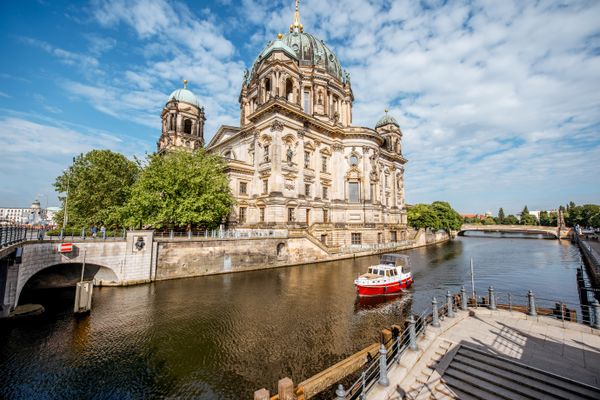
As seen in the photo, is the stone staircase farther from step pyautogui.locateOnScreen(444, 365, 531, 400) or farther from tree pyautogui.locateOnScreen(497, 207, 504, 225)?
tree pyautogui.locateOnScreen(497, 207, 504, 225)

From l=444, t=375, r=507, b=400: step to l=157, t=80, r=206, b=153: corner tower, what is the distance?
5400cm

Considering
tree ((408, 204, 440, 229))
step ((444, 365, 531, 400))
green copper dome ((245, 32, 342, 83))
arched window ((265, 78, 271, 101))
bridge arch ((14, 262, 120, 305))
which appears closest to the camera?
step ((444, 365, 531, 400))

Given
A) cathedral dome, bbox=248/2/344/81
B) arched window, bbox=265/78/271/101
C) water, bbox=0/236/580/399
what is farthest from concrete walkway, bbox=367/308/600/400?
cathedral dome, bbox=248/2/344/81

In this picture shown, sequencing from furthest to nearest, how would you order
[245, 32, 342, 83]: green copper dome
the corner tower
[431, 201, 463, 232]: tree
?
[431, 201, 463, 232]: tree → the corner tower → [245, 32, 342, 83]: green copper dome

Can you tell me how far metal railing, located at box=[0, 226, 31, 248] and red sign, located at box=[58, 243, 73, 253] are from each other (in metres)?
2.14

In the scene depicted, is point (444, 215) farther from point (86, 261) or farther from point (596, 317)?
point (86, 261)

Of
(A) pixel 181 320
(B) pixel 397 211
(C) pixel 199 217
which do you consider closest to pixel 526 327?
(A) pixel 181 320

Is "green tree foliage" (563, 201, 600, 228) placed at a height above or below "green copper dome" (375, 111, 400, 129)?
below

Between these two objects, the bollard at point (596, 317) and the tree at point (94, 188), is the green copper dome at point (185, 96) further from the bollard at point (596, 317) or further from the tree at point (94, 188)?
the bollard at point (596, 317)

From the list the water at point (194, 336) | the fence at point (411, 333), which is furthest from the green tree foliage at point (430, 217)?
the fence at point (411, 333)

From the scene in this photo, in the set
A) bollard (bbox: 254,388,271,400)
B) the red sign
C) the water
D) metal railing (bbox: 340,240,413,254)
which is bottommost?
→ the water

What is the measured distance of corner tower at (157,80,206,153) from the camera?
176ft

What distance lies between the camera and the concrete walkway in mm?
7328

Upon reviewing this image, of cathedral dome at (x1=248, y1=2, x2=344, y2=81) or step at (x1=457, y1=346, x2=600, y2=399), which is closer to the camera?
step at (x1=457, y1=346, x2=600, y2=399)
